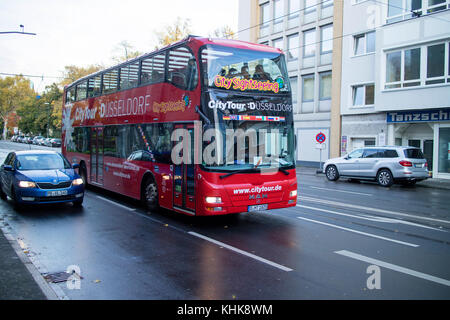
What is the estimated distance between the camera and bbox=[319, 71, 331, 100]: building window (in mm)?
29625

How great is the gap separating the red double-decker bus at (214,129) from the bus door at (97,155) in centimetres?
305

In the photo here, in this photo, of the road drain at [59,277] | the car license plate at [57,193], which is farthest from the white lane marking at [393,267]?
the car license plate at [57,193]

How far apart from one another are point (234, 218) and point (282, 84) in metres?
3.42

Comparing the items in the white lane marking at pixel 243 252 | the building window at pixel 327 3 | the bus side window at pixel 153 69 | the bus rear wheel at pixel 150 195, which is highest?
the building window at pixel 327 3

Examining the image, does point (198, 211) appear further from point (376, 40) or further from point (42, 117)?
point (42, 117)

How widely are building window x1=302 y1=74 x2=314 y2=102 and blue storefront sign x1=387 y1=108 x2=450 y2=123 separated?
27.0ft

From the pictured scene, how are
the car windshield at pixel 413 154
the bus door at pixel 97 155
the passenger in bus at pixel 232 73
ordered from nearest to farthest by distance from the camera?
the passenger in bus at pixel 232 73
the bus door at pixel 97 155
the car windshield at pixel 413 154

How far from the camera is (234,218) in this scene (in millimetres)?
10008

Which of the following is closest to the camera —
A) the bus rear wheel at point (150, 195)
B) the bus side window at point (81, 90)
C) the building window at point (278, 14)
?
the bus rear wheel at point (150, 195)

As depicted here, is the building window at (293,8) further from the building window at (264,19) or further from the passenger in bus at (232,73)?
the passenger in bus at (232,73)

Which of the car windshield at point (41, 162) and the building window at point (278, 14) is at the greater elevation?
the building window at point (278, 14)

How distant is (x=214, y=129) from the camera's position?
8.14 m

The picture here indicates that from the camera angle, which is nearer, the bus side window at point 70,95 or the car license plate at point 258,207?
the car license plate at point 258,207

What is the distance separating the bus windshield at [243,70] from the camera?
8.35 m
